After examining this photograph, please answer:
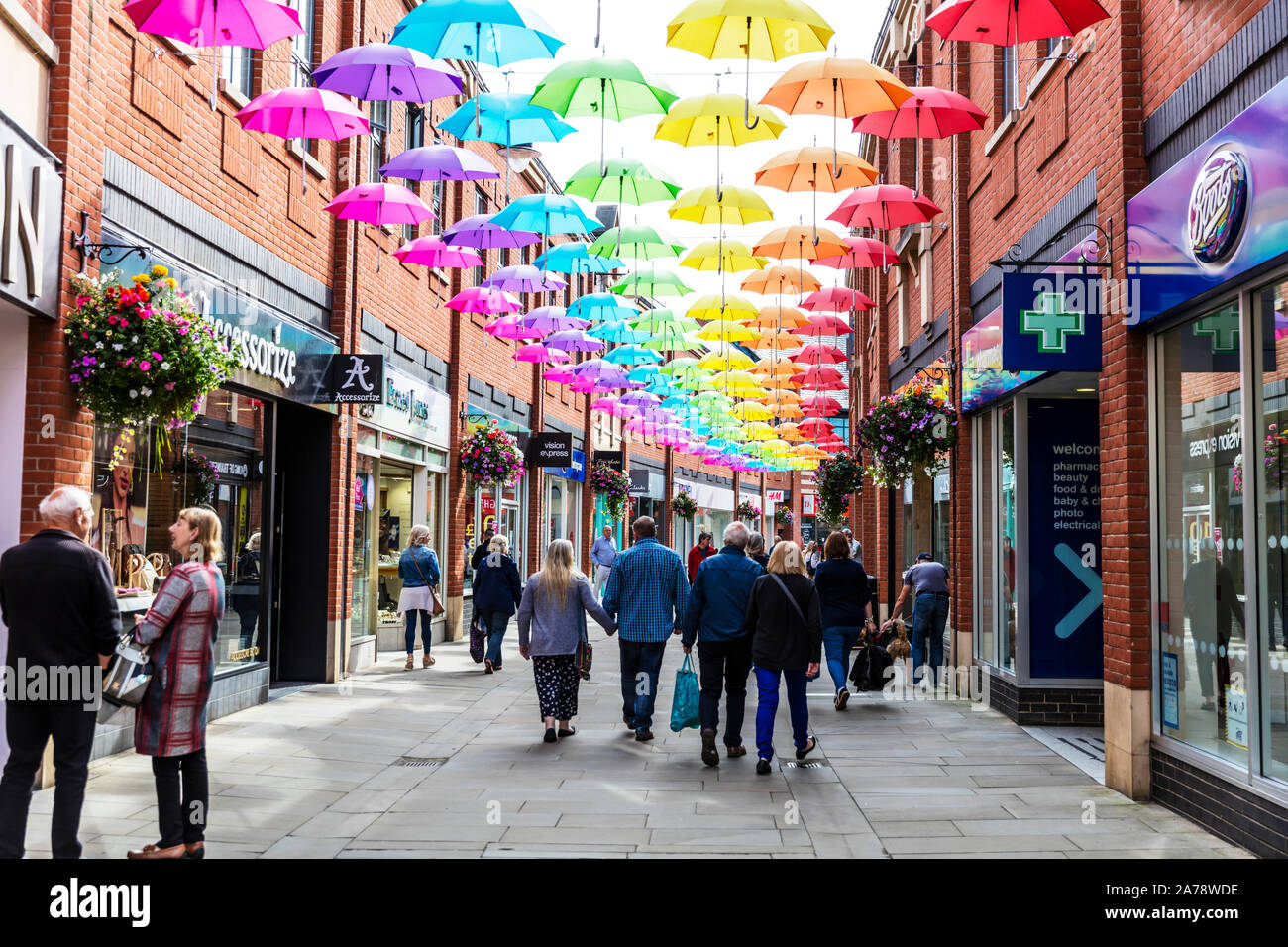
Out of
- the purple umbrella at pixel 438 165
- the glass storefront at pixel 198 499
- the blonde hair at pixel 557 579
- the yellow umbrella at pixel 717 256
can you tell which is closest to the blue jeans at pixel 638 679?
the blonde hair at pixel 557 579

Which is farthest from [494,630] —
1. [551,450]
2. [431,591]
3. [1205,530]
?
[1205,530]

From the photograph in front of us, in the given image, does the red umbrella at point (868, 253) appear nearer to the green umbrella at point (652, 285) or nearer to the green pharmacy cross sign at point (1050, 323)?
the green umbrella at point (652, 285)

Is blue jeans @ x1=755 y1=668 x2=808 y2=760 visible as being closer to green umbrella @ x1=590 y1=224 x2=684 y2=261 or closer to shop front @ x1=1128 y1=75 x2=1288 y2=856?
shop front @ x1=1128 y1=75 x2=1288 y2=856

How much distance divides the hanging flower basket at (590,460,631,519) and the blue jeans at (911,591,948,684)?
56.2ft

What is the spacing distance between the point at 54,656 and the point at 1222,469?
21.6ft

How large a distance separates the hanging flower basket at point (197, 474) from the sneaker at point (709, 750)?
513 cm

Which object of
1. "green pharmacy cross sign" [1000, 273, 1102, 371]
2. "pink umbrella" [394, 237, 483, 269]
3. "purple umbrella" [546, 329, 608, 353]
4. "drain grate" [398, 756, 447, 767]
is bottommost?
"drain grate" [398, 756, 447, 767]

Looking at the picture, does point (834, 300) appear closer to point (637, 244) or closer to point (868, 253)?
point (868, 253)

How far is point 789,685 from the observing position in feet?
30.8

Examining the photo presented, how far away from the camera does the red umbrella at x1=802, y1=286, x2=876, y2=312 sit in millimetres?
17781

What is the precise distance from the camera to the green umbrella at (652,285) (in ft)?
53.9

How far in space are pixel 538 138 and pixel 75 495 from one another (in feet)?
20.2

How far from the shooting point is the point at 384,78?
9.59 metres

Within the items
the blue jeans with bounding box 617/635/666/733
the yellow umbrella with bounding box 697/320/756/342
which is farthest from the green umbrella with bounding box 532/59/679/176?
the yellow umbrella with bounding box 697/320/756/342
